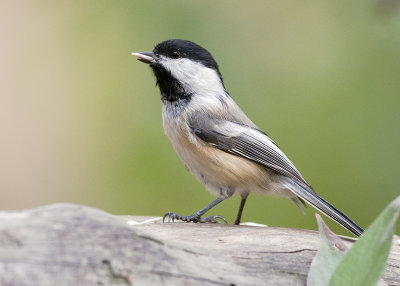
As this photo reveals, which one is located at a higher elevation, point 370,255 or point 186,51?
point 186,51

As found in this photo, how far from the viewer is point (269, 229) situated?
1.62 metres

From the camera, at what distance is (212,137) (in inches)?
82.9

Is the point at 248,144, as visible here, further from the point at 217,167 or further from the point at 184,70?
the point at 184,70

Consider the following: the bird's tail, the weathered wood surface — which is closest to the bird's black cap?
the bird's tail

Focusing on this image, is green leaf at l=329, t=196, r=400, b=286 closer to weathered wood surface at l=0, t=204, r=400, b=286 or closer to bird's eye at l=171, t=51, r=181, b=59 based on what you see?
weathered wood surface at l=0, t=204, r=400, b=286

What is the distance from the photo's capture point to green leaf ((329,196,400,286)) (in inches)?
42.2

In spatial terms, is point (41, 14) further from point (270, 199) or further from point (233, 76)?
point (270, 199)

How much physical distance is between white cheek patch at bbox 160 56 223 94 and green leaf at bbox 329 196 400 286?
119cm

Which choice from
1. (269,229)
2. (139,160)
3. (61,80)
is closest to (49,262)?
(269,229)

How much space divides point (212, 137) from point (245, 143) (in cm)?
11

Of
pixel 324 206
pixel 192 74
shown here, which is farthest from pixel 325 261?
pixel 192 74

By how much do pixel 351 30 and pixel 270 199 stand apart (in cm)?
75

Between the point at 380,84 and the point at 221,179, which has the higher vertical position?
the point at 380,84

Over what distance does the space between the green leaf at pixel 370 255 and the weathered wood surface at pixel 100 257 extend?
0.70ft
